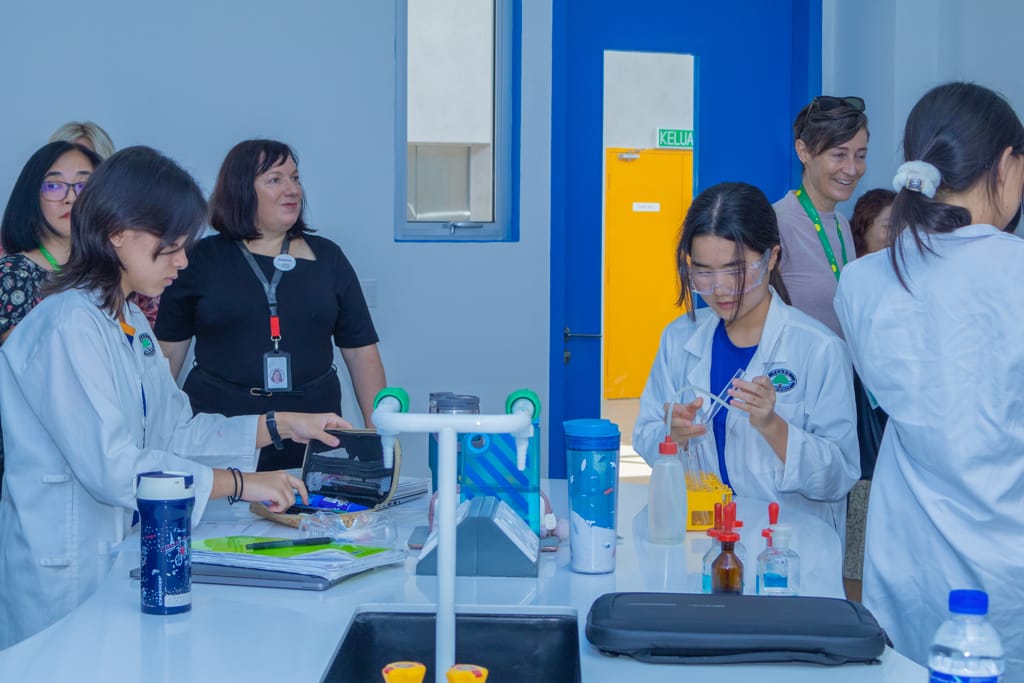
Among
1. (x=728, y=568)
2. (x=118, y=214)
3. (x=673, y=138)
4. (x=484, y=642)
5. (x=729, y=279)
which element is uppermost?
(x=673, y=138)

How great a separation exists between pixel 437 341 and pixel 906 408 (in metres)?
2.26

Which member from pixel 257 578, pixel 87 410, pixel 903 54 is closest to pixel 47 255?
pixel 87 410

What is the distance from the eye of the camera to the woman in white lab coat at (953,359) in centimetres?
181

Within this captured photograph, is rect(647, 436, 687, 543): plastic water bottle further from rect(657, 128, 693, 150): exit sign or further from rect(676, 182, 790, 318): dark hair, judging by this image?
rect(657, 128, 693, 150): exit sign

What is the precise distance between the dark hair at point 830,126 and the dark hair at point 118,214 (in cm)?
190

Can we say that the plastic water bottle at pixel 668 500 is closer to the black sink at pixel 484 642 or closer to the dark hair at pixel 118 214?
the black sink at pixel 484 642

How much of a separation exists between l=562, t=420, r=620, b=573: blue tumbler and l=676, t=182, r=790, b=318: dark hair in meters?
0.79

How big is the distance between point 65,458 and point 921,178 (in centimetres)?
158

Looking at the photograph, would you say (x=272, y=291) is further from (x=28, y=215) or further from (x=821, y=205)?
(x=821, y=205)

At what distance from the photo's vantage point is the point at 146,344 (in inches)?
82.6

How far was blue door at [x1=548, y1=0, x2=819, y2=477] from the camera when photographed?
397 cm

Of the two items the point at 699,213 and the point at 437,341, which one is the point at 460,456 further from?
the point at 437,341

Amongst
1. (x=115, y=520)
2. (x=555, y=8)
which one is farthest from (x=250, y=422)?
(x=555, y=8)

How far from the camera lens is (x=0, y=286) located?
264cm
